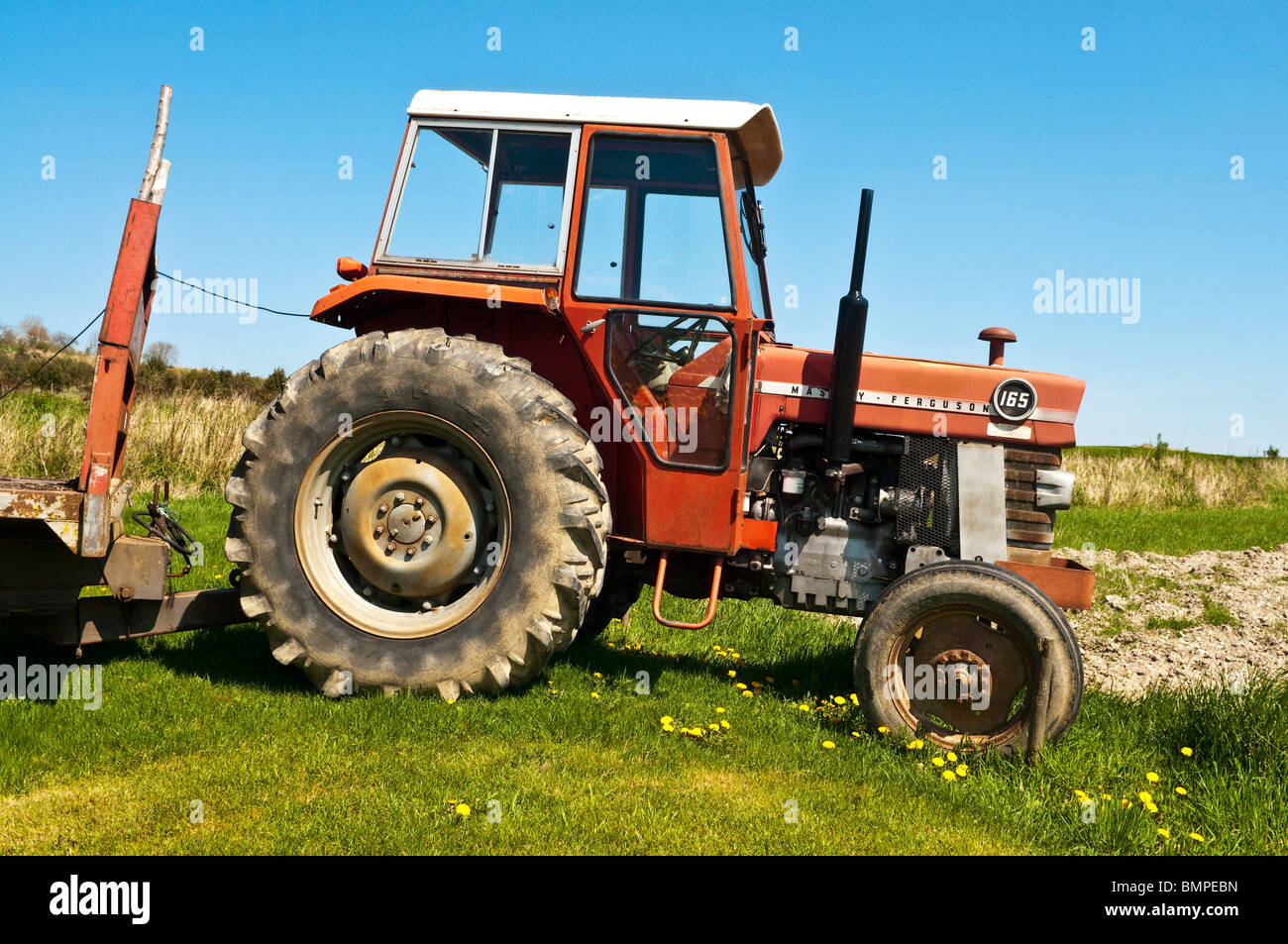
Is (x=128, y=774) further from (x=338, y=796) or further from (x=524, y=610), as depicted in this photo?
(x=524, y=610)

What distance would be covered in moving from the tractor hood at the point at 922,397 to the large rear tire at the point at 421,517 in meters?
1.10

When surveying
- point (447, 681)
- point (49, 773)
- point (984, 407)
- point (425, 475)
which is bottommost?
point (49, 773)

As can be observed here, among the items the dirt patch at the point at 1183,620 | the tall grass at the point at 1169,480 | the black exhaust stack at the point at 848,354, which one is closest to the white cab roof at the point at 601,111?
the black exhaust stack at the point at 848,354

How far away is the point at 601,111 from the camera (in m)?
4.47

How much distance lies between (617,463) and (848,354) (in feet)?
4.05

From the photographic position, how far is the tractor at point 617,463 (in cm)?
421

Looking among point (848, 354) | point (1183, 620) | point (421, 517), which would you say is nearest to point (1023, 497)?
point (848, 354)

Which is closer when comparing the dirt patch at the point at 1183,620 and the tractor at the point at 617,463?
the tractor at the point at 617,463

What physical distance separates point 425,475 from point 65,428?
863 centimetres

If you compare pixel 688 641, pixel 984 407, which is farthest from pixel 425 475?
pixel 984 407

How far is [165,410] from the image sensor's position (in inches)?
471

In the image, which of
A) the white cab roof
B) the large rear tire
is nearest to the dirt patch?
the large rear tire

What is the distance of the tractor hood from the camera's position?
182 inches

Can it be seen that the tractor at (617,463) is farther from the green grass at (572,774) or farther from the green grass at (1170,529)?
the green grass at (1170,529)
